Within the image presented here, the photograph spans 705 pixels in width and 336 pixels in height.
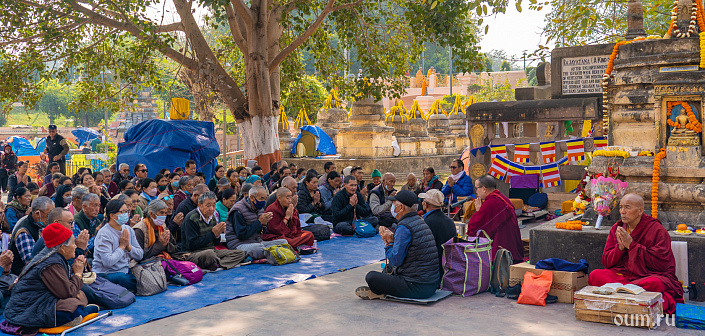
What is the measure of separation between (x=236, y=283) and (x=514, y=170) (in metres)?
6.57

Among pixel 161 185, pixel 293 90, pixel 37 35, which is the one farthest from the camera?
pixel 293 90

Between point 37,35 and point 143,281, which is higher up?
point 37,35

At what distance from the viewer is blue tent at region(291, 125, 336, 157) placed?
23094 millimetres

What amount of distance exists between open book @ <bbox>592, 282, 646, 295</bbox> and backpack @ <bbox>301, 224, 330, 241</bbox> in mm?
5283

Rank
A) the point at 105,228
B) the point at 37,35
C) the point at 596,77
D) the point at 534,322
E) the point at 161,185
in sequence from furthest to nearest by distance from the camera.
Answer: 1. the point at 37,35
2. the point at 596,77
3. the point at 161,185
4. the point at 105,228
5. the point at 534,322

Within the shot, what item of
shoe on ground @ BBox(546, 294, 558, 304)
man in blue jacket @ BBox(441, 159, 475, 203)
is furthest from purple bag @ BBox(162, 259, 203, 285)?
man in blue jacket @ BBox(441, 159, 475, 203)

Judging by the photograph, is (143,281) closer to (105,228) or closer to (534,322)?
(105,228)

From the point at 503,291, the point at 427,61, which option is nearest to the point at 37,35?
the point at 503,291

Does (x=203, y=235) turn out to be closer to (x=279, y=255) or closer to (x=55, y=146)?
(x=279, y=255)

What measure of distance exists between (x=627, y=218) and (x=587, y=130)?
10.4 metres

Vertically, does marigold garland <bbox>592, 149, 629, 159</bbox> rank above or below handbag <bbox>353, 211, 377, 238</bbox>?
above

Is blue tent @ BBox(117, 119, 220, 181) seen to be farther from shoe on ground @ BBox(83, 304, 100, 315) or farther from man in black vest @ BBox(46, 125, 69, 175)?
shoe on ground @ BBox(83, 304, 100, 315)

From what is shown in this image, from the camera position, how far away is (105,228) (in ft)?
21.8

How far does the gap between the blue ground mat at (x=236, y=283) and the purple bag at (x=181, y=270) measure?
93 mm
